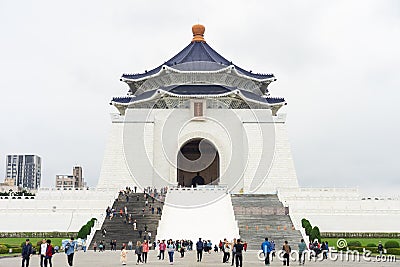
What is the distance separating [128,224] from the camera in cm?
2164

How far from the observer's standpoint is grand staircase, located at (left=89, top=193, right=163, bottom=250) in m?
20.5

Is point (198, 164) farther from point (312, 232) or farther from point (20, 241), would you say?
point (312, 232)

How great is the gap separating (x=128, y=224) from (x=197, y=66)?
13.9 m

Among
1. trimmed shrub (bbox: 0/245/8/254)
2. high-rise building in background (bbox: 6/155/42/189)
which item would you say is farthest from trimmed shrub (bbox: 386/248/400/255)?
high-rise building in background (bbox: 6/155/42/189)

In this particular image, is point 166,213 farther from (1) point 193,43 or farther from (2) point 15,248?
(1) point 193,43

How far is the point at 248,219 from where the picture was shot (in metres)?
22.0

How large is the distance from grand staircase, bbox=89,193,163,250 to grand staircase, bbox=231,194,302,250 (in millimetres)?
3307

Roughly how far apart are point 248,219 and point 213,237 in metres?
1.62

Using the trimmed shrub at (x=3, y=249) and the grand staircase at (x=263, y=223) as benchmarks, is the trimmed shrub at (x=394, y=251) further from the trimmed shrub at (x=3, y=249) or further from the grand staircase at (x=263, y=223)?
the trimmed shrub at (x=3, y=249)

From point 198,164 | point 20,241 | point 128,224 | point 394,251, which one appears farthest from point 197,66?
point 394,251

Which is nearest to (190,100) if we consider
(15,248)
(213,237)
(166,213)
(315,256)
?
(166,213)

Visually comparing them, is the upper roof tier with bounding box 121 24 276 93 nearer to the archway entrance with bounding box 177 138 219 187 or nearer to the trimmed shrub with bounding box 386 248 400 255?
the archway entrance with bounding box 177 138 219 187

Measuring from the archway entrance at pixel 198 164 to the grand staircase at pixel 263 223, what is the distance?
10946mm

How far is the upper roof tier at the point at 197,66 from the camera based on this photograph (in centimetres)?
3266
